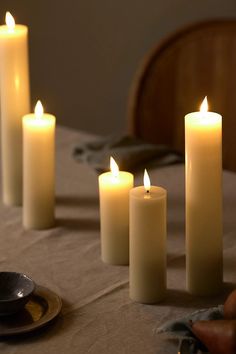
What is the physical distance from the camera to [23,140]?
119 cm

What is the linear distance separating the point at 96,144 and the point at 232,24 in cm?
47

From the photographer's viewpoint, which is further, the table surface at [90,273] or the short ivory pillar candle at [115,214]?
the short ivory pillar candle at [115,214]

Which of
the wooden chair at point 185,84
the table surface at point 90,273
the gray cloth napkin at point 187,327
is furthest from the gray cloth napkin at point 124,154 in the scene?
the gray cloth napkin at point 187,327

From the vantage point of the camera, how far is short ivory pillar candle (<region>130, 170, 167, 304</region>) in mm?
934

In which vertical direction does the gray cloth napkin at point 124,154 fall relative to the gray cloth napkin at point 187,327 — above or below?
above

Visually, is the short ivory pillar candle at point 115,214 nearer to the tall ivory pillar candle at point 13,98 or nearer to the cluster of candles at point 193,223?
the cluster of candles at point 193,223

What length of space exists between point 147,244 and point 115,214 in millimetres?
116

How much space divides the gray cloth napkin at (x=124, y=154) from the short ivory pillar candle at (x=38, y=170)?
0.25 meters

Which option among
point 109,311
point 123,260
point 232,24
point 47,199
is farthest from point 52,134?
point 232,24

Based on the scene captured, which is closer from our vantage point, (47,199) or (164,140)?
(47,199)

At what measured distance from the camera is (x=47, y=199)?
1183mm

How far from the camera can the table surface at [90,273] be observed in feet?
2.82

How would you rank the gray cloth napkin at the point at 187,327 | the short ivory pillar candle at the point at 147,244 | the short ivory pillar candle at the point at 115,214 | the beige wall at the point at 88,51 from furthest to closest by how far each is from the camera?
the beige wall at the point at 88,51, the short ivory pillar candle at the point at 115,214, the short ivory pillar candle at the point at 147,244, the gray cloth napkin at the point at 187,327

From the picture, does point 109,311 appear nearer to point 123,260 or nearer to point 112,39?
point 123,260
